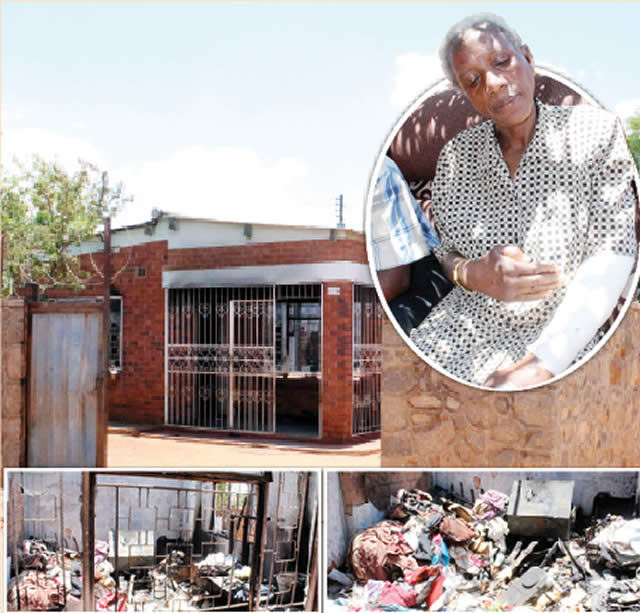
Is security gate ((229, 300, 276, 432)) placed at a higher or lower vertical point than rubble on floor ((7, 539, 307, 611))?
higher

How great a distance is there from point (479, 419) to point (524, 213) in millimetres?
1153

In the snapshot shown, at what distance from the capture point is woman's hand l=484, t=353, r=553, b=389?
4.43 metres

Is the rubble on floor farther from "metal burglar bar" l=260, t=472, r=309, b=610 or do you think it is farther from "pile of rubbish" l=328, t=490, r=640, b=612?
"pile of rubbish" l=328, t=490, r=640, b=612

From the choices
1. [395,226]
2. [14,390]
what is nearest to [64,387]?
[14,390]

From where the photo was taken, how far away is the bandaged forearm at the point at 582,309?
14.3 feet

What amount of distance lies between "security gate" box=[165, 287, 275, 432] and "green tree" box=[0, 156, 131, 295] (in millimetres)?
1424

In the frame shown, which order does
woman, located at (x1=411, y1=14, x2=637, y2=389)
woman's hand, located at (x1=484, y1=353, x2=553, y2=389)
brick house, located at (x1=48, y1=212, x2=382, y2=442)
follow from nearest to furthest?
woman, located at (x1=411, y1=14, x2=637, y2=389) < woman's hand, located at (x1=484, y1=353, x2=553, y2=389) < brick house, located at (x1=48, y1=212, x2=382, y2=442)

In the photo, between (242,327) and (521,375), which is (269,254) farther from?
(521,375)

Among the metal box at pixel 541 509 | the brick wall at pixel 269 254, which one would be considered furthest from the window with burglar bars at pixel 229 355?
the metal box at pixel 541 509

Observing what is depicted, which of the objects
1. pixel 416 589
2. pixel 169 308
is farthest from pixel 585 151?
pixel 169 308

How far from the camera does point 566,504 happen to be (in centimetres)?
439

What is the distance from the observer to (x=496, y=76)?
4.29m

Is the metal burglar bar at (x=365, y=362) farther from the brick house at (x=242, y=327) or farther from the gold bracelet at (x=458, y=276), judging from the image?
the gold bracelet at (x=458, y=276)

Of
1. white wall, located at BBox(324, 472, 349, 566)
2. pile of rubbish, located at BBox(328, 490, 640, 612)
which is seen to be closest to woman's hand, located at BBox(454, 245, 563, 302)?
pile of rubbish, located at BBox(328, 490, 640, 612)
